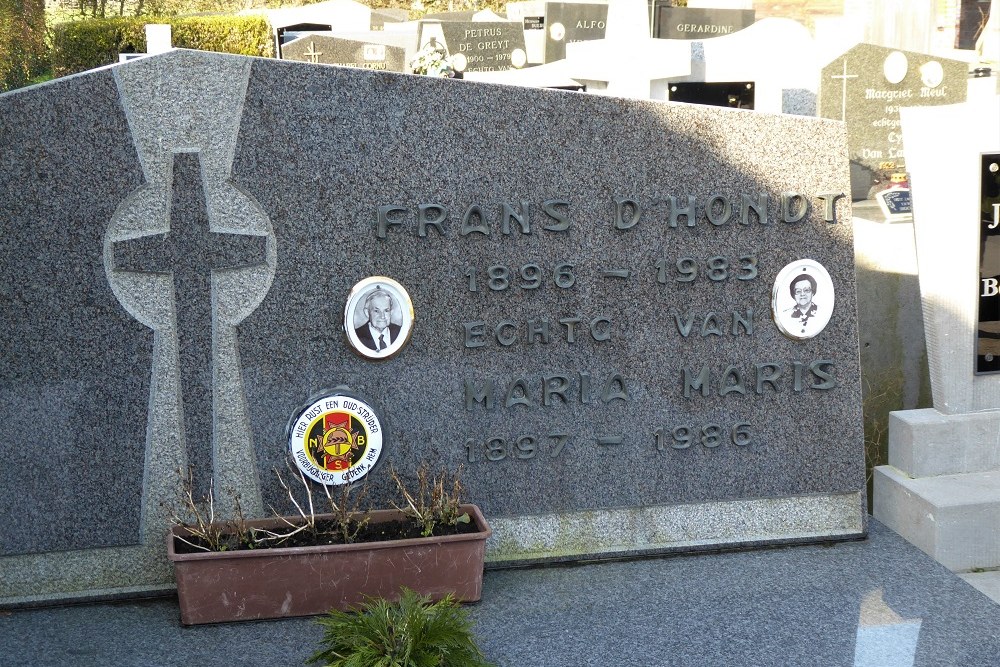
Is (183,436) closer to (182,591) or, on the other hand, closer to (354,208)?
(182,591)

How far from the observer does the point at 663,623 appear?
3658 mm

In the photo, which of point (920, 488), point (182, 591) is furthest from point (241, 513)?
point (920, 488)

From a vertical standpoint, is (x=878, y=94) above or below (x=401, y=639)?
above

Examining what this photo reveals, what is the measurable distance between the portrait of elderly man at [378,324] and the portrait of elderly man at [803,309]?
64.2 inches

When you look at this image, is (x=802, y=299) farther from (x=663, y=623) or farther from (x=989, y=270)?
(x=663, y=623)

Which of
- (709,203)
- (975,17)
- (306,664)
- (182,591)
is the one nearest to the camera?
(306,664)

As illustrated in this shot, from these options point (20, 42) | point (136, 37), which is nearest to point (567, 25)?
point (20, 42)

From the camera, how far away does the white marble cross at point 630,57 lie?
286 inches

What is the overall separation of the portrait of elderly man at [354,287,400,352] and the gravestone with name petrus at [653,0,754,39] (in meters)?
9.67

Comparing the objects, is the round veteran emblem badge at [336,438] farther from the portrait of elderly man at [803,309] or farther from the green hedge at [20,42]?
the green hedge at [20,42]

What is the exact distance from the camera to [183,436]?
3.86 meters

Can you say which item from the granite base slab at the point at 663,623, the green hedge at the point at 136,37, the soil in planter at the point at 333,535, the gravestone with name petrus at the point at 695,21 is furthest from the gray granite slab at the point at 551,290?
the green hedge at the point at 136,37

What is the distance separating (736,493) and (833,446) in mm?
467

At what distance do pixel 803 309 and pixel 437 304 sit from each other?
1.53 m
